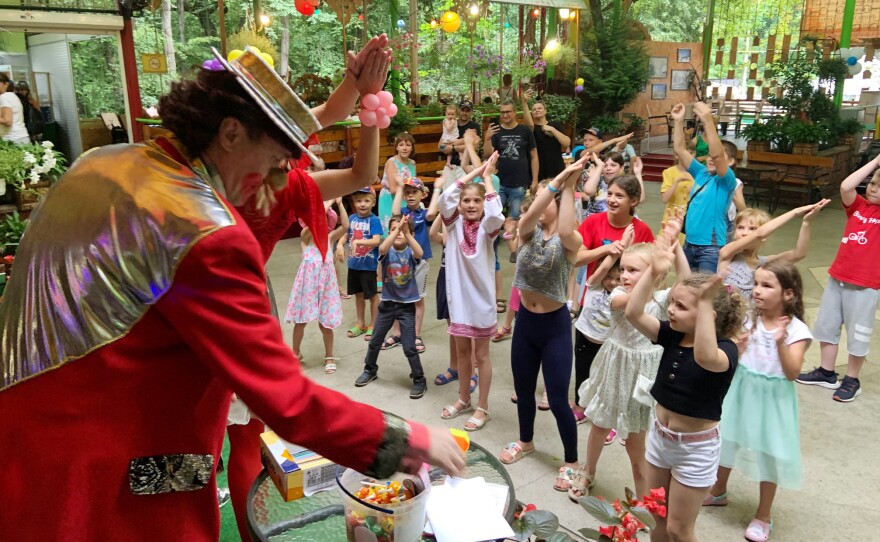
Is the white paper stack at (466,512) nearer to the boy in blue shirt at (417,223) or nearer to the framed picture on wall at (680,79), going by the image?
the boy in blue shirt at (417,223)

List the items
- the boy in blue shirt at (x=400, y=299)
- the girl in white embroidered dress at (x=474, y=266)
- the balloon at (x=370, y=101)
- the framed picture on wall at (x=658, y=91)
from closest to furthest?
the balloon at (x=370, y=101)
the girl in white embroidered dress at (x=474, y=266)
the boy in blue shirt at (x=400, y=299)
the framed picture on wall at (x=658, y=91)

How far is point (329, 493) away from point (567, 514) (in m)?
1.65

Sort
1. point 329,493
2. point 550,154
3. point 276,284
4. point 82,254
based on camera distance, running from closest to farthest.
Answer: point 82,254
point 329,493
point 276,284
point 550,154

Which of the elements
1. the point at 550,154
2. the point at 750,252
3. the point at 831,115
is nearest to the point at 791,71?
the point at 831,115

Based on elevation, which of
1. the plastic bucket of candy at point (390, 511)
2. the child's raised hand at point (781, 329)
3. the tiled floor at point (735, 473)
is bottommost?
the tiled floor at point (735, 473)

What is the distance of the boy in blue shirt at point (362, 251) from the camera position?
536 cm

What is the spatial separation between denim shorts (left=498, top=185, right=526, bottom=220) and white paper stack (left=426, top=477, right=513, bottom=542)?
20.3 ft

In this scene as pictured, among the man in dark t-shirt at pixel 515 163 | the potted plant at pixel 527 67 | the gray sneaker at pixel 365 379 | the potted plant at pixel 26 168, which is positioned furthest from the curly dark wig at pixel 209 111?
the potted plant at pixel 527 67

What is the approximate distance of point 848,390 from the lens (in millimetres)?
4703

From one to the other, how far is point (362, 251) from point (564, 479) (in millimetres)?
2503

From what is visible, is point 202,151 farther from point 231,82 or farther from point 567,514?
point 567,514

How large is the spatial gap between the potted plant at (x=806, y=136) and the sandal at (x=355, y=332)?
9503mm

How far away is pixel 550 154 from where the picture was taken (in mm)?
8516

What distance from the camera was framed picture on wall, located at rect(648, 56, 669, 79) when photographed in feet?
66.8
